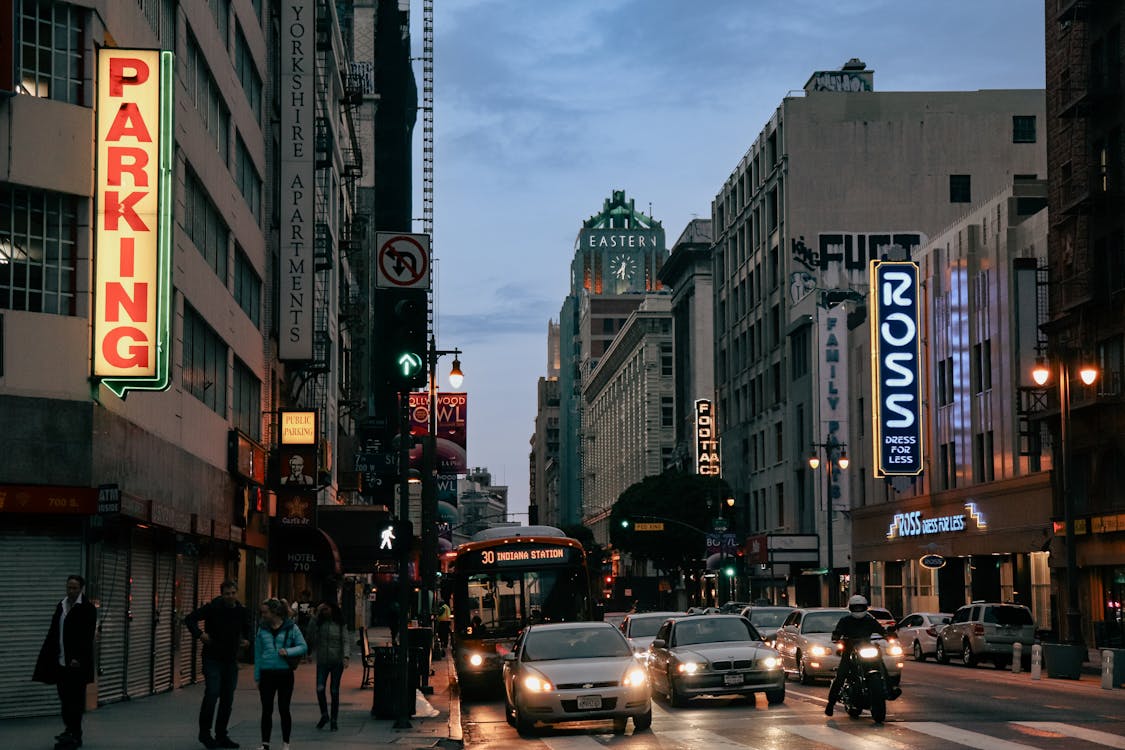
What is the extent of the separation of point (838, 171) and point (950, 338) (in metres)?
27.2

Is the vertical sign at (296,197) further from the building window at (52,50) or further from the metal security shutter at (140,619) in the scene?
the building window at (52,50)

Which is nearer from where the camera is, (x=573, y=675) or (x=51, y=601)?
(x=573, y=675)

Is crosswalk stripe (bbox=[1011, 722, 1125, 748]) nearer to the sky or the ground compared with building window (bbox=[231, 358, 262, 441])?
nearer to the ground

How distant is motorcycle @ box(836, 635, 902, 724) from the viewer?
21.7 meters

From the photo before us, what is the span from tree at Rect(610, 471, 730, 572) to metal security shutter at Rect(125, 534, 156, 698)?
73269 millimetres

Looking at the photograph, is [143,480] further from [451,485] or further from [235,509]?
[451,485]

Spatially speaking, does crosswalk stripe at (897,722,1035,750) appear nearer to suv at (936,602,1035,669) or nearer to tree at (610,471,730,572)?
suv at (936,602,1035,669)

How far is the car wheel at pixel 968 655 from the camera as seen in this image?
42.1 m

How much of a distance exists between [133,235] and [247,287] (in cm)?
1886

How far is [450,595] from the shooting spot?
3294 centimetres

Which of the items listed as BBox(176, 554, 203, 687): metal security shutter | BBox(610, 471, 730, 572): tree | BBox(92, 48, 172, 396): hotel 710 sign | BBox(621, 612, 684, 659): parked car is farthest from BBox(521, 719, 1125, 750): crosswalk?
BBox(610, 471, 730, 572): tree

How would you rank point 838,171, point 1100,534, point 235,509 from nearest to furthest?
1. point 235,509
2. point 1100,534
3. point 838,171

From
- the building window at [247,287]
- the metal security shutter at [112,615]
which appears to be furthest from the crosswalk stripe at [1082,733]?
the building window at [247,287]

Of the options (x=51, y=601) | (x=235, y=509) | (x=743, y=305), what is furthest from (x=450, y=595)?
(x=743, y=305)
